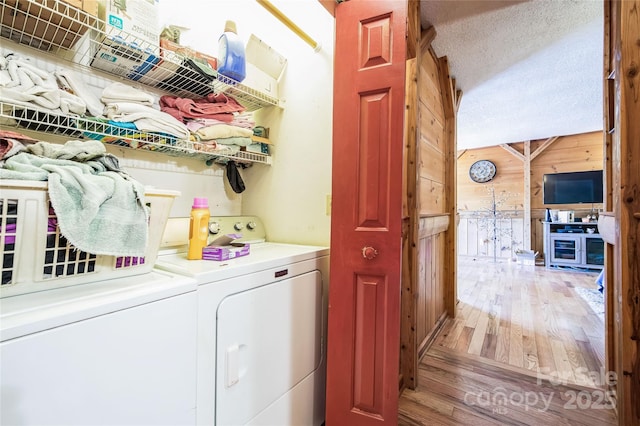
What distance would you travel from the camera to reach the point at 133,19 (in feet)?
3.52

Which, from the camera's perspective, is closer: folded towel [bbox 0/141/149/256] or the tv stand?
folded towel [bbox 0/141/149/256]

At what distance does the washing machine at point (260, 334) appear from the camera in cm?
89

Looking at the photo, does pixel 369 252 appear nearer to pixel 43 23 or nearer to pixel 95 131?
pixel 95 131

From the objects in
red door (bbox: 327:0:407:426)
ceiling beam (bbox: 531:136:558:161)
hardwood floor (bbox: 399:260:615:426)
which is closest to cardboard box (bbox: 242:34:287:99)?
red door (bbox: 327:0:407:426)

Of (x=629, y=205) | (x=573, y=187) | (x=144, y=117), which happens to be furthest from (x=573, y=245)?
(x=144, y=117)

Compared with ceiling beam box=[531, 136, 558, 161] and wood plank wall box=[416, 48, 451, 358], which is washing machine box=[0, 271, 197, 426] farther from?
ceiling beam box=[531, 136, 558, 161]

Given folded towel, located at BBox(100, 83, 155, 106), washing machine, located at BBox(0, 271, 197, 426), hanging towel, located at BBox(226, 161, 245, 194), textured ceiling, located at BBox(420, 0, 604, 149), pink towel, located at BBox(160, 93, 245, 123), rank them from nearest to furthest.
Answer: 1. washing machine, located at BBox(0, 271, 197, 426)
2. folded towel, located at BBox(100, 83, 155, 106)
3. pink towel, located at BBox(160, 93, 245, 123)
4. hanging towel, located at BBox(226, 161, 245, 194)
5. textured ceiling, located at BBox(420, 0, 604, 149)

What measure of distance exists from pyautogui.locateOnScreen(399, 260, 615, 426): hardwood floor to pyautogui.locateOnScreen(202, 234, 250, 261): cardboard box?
4.08ft

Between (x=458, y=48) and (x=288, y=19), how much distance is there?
5.86ft

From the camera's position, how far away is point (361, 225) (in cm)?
120

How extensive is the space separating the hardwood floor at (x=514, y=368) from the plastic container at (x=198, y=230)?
137 centimetres

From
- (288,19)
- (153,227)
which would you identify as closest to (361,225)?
(153,227)

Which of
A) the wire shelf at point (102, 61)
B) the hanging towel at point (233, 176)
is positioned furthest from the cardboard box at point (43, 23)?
the hanging towel at point (233, 176)

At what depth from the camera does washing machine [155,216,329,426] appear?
0.89 metres
